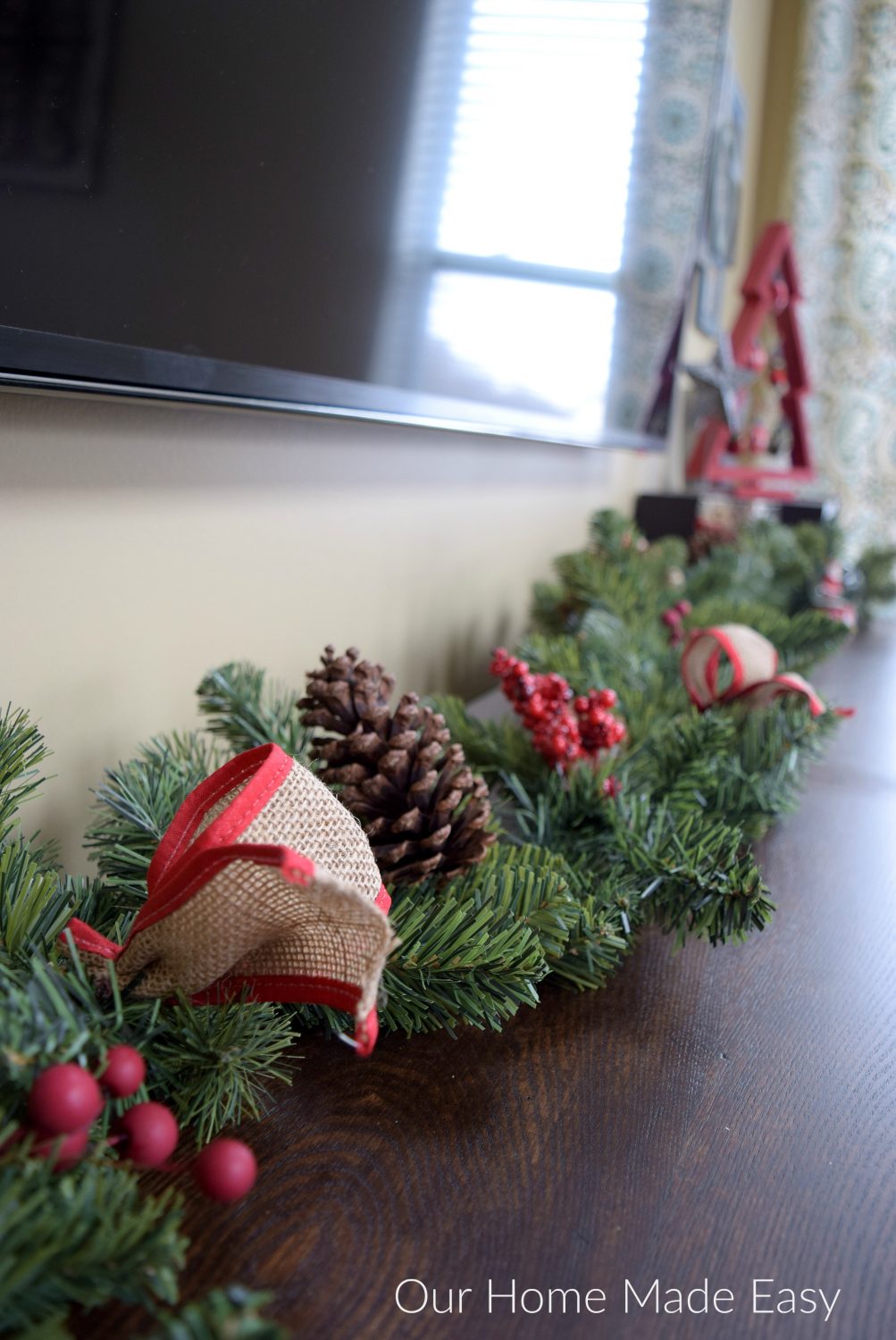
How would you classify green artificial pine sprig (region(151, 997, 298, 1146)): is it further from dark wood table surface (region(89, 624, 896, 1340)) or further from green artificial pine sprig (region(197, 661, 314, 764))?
green artificial pine sprig (region(197, 661, 314, 764))

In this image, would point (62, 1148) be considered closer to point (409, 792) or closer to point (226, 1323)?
point (226, 1323)

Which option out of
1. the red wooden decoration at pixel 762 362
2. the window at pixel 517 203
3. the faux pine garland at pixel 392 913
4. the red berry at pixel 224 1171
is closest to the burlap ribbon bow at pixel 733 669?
the faux pine garland at pixel 392 913

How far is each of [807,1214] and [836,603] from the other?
104cm

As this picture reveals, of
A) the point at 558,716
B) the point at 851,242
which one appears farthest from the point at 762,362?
the point at 558,716

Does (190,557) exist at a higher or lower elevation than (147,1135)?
higher

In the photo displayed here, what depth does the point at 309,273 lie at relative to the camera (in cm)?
52

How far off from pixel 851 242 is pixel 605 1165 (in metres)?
2.15

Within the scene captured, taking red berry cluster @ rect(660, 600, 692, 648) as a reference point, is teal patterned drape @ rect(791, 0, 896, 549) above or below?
above

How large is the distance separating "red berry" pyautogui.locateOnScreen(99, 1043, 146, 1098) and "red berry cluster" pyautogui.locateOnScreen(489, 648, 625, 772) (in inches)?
12.3

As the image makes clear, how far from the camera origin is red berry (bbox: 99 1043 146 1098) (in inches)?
10.2

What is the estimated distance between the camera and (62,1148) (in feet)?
0.81

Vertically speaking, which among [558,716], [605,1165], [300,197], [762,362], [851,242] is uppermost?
[851,242]

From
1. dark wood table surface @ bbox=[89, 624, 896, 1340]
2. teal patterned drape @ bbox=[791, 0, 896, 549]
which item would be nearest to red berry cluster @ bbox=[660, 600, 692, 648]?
dark wood table surface @ bbox=[89, 624, 896, 1340]

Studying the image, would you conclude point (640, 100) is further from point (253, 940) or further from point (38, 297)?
→ point (253, 940)
